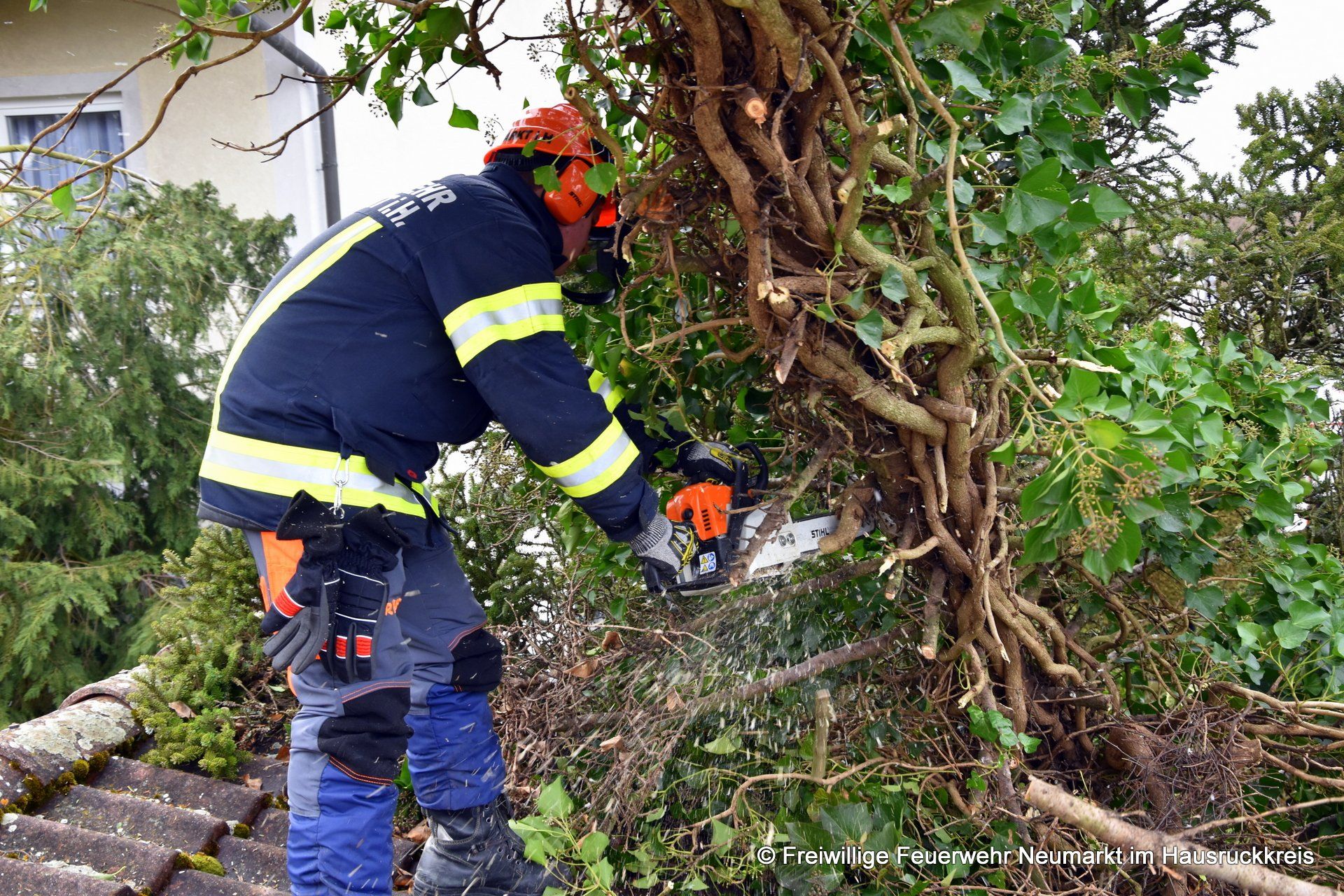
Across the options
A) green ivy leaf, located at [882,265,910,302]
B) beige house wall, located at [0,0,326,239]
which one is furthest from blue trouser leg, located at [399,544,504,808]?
beige house wall, located at [0,0,326,239]

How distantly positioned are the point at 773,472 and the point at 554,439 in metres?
0.73

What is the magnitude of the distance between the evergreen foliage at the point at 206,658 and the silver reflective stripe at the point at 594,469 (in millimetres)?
1915

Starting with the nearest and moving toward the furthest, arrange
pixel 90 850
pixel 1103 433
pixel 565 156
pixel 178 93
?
pixel 1103 433 → pixel 565 156 → pixel 90 850 → pixel 178 93

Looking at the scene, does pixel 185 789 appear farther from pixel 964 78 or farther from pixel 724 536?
pixel 964 78

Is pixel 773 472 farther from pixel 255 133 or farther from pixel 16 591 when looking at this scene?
pixel 255 133

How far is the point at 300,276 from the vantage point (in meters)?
A: 2.31

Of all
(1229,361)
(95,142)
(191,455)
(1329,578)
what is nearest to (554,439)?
Answer: (1229,361)

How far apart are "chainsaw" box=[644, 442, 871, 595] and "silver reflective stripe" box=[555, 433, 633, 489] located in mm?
189

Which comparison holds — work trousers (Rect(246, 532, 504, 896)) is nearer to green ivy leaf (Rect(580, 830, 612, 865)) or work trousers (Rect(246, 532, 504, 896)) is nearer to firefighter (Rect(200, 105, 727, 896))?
firefighter (Rect(200, 105, 727, 896))

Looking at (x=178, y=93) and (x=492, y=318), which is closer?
(x=492, y=318)

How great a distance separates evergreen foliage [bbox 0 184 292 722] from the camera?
15.5 ft

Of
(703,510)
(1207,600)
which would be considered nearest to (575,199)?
(703,510)

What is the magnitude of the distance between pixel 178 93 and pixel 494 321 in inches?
221

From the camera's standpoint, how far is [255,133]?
20.8ft
